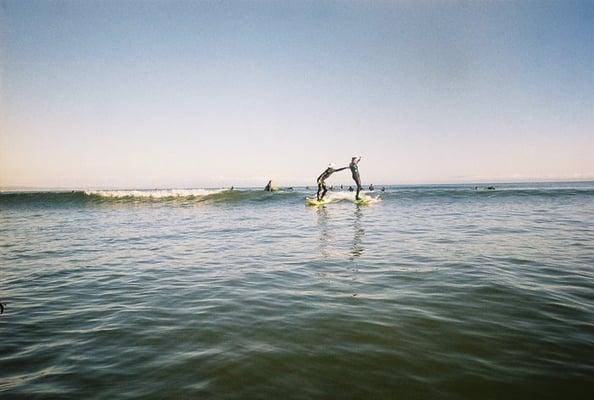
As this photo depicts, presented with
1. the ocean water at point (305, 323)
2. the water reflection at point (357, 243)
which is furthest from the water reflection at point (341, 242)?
the ocean water at point (305, 323)

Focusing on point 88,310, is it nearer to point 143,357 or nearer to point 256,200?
point 143,357

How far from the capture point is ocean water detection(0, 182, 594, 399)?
9.77 ft

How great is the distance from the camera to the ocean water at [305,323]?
2977 millimetres

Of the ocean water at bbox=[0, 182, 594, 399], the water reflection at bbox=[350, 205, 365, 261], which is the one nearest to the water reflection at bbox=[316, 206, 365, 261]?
the water reflection at bbox=[350, 205, 365, 261]

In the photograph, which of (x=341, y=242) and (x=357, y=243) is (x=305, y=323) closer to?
(x=357, y=243)

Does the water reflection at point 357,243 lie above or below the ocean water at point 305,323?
above

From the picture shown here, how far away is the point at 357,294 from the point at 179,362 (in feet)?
9.35

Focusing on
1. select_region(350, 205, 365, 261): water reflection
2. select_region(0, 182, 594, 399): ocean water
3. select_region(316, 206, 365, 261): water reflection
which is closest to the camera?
select_region(0, 182, 594, 399): ocean water

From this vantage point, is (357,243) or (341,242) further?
(341,242)

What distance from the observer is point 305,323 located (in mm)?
4230

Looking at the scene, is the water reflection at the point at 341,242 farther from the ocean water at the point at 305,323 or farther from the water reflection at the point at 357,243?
the ocean water at the point at 305,323

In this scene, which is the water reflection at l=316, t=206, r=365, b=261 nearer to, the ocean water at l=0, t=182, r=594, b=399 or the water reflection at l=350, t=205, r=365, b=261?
the water reflection at l=350, t=205, r=365, b=261

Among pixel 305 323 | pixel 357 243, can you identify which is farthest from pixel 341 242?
pixel 305 323

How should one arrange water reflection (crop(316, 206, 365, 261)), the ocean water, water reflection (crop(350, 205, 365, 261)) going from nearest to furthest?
the ocean water
water reflection (crop(350, 205, 365, 261))
water reflection (crop(316, 206, 365, 261))
